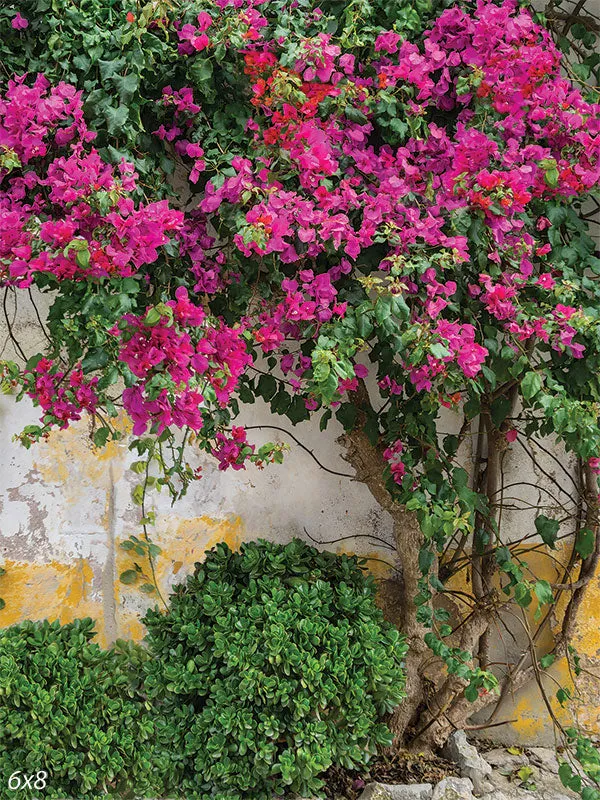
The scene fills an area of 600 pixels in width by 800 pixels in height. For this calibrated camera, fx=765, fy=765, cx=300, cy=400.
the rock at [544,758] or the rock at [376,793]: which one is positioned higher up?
the rock at [544,758]

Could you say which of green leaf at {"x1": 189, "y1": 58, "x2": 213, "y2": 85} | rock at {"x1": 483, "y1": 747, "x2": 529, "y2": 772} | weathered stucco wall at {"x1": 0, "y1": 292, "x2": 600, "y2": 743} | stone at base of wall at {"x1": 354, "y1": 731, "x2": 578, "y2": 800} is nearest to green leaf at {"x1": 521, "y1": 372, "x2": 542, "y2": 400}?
weathered stucco wall at {"x1": 0, "y1": 292, "x2": 600, "y2": 743}

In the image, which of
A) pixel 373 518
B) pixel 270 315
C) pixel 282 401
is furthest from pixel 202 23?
pixel 373 518

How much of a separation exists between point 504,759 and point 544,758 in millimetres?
143

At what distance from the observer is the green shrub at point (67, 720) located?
6.59 feet

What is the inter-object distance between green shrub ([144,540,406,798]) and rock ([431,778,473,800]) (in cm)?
21

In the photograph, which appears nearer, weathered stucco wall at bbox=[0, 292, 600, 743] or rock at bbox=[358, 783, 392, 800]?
rock at bbox=[358, 783, 392, 800]

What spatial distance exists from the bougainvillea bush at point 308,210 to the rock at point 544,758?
1.88 ft

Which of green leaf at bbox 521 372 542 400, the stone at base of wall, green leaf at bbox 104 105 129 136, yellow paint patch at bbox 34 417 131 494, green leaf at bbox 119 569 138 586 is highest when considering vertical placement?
green leaf at bbox 104 105 129 136

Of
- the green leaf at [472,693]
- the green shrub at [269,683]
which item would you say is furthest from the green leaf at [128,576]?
the green leaf at [472,693]

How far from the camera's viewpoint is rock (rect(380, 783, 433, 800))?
2.15 m

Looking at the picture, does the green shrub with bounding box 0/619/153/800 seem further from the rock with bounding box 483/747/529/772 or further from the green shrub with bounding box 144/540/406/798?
the rock with bounding box 483/747/529/772

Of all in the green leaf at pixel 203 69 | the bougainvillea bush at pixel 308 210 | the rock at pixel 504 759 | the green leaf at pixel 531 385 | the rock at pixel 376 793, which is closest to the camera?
the bougainvillea bush at pixel 308 210

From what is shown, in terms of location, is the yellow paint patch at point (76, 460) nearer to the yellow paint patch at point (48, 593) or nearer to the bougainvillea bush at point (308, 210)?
the yellow paint patch at point (48, 593)

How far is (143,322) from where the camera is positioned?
162 cm
